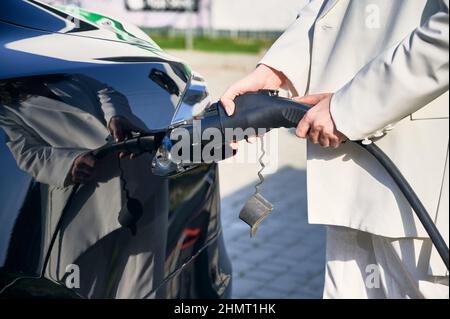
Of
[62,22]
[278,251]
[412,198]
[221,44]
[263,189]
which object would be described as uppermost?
[221,44]

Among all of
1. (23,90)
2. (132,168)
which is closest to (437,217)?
(132,168)

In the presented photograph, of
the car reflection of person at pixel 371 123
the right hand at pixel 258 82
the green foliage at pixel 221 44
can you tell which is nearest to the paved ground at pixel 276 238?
the right hand at pixel 258 82

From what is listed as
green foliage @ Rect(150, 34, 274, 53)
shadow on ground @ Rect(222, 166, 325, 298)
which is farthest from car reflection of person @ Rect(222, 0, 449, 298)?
green foliage @ Rect(150, 34, 274, 53)

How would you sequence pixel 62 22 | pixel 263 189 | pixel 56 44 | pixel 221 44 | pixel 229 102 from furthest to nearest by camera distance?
pixel 221 44 < pixel 263 189 < pixel 62 22 < pixel 56 44 < pixel 229 102

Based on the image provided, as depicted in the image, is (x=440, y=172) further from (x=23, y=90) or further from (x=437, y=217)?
(x=23, y=90)

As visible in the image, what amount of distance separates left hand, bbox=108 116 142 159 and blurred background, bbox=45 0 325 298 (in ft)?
1.37

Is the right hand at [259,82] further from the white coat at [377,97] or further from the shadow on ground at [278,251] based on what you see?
the shadow on ground at [278,251]

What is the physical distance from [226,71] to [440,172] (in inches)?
370

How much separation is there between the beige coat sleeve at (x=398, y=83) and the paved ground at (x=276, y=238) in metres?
0.54

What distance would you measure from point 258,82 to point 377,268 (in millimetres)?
565

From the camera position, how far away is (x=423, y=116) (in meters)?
1.77

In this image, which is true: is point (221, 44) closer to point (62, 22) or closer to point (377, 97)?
point (62, 22)

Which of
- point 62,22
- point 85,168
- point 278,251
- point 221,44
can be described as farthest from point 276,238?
point 221,44

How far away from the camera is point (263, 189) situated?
18.9ft
